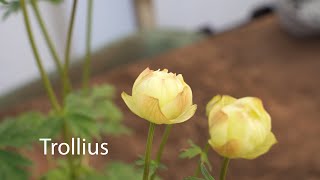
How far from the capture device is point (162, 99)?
26cm

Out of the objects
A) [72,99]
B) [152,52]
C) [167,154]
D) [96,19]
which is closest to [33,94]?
[152,52]

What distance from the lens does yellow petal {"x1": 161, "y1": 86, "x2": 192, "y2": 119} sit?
10.2 inches

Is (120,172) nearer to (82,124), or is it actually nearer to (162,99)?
(82,124)

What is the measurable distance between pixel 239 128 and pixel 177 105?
1.5 inches

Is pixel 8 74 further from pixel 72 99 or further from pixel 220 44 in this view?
pixel 72 99

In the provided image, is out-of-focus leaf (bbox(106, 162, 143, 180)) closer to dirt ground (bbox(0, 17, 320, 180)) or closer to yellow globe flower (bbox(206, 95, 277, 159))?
dirt ground (bbox(0, 17, 320, 180))

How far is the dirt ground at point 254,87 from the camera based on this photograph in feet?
2.81

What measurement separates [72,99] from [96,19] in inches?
49.6

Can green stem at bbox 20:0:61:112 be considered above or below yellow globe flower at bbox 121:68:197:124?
below

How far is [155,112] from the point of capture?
10.2 inches

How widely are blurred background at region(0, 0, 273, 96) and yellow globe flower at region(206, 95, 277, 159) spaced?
38.9 inches

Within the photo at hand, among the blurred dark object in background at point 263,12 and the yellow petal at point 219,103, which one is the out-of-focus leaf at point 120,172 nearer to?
the yellow petal at point 219,103

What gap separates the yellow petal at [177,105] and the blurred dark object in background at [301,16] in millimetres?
1045

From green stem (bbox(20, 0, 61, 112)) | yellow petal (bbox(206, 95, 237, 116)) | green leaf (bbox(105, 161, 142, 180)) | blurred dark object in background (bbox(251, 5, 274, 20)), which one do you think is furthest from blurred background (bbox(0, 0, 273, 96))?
yellow petal (bbox(206, 95, 237, 116))
